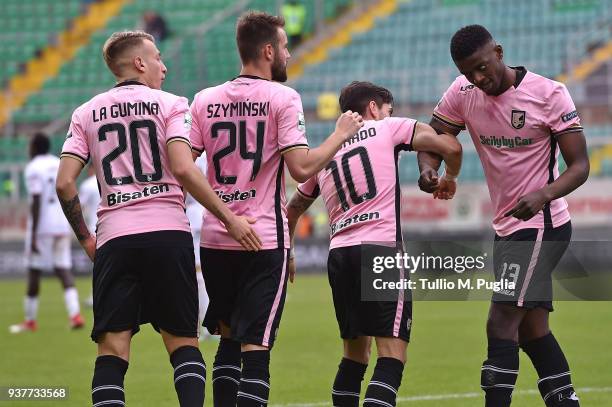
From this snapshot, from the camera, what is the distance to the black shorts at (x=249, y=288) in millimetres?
5887

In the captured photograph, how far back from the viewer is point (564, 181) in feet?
19.6

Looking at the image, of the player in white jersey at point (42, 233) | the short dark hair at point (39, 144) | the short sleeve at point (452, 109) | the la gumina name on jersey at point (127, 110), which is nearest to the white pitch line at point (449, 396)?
the short sleeve at point (452, 109)

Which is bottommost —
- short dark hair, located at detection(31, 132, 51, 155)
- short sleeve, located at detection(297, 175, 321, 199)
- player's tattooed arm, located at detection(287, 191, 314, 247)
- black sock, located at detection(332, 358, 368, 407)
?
black sock, located at detection(332, 358, 368, 407)

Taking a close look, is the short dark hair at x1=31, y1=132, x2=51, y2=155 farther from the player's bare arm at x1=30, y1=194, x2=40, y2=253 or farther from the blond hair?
the blond hair

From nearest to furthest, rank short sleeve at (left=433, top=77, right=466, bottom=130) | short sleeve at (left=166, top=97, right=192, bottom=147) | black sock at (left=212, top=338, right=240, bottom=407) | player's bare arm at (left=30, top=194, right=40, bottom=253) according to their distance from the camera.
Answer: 1. short sleeve at (left=166, top=97, right=192, bottom=147)
2. black sock at (left=212, top=338, right=240, bottom=407)
3. short sleeve at (left=433, top=77, right=466, bottom=130)
4. player's bare arm at (left=30, top=194, right=40, bottom=253)

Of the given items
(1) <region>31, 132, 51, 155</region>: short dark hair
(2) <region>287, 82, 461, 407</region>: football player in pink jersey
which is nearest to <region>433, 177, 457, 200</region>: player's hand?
(2) <region>287, 82, 461, 407</region>: football player in pink jersey

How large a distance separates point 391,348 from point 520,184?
1.21 meters

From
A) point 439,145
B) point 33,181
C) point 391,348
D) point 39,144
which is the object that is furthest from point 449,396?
point 39,144

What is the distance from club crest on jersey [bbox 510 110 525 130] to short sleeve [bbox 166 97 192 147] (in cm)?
185

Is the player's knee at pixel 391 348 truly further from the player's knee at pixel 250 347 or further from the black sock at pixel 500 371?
the player's knee at pixel 250 347

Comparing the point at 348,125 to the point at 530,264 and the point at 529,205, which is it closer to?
the point at 529,205

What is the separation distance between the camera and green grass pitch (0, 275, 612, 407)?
27.5ft

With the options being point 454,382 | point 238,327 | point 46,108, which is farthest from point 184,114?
point 46,108

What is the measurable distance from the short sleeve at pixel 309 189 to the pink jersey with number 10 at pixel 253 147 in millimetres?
784
